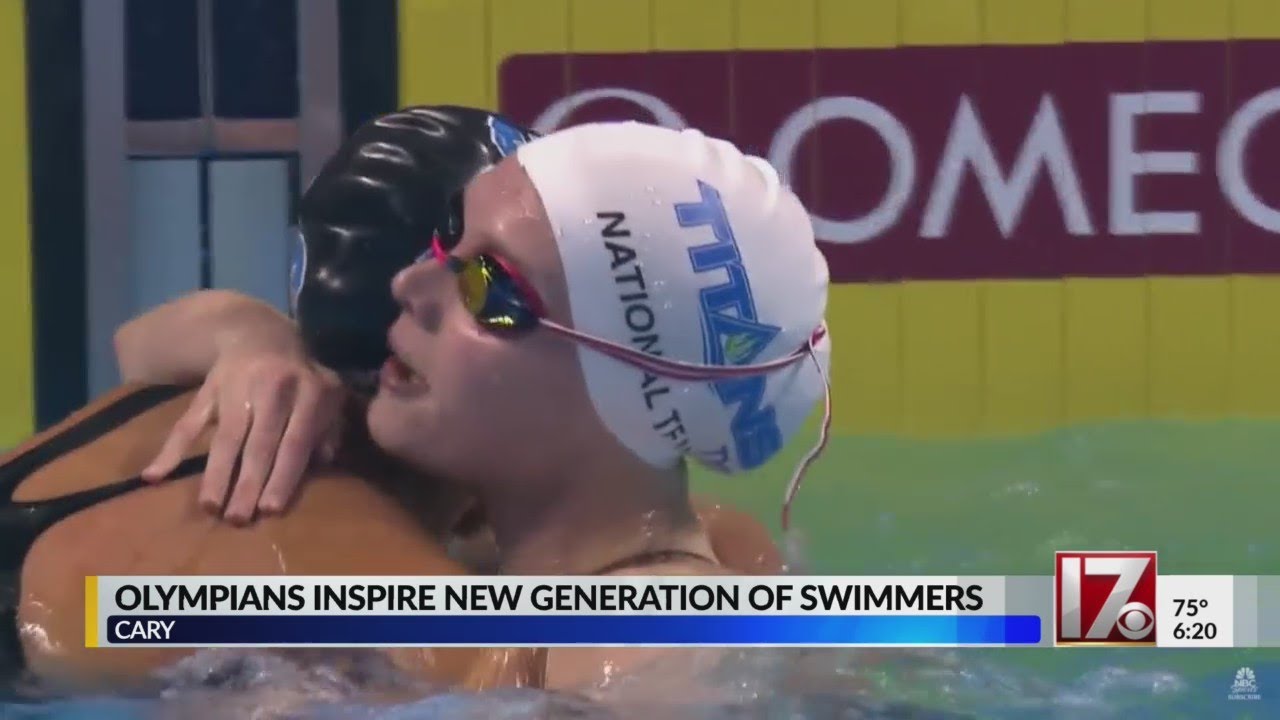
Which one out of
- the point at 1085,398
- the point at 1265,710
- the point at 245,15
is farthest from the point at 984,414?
the point at 245,15

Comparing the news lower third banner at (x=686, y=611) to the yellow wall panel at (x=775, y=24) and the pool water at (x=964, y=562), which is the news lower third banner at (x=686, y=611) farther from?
the yellow wall panel at (x=775, y=24)

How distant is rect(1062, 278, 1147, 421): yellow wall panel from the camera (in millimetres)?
3186

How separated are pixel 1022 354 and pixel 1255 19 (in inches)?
28.9

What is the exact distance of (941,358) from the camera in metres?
3.22

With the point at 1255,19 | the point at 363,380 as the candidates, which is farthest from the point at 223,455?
the point at 1255,19

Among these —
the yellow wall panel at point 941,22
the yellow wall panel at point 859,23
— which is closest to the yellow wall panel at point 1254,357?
the yellow wall panel at point 941,22

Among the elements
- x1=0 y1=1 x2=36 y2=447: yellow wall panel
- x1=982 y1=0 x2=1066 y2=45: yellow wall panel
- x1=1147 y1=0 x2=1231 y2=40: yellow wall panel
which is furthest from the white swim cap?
x1=0 y1=1 x2=36 y2=447: yellow wall panel

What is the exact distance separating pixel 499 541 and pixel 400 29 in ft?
5.50

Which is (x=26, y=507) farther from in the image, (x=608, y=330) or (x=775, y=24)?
(x=775, y=24)

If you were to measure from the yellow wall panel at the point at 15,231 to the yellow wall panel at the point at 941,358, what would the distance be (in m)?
1.61

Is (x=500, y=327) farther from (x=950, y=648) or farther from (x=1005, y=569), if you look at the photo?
(x=1005, y=569)

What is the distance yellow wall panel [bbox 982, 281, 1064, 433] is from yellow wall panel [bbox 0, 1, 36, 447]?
1.76 metres

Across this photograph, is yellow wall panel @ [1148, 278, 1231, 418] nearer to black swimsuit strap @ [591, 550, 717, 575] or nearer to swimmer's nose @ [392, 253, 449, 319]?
black swimsuit strap @ [591, 550, 717, 575]

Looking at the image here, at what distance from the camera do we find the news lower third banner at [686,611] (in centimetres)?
155
